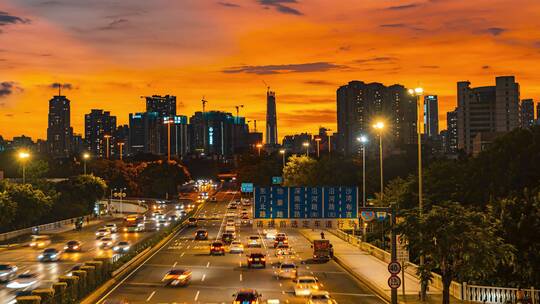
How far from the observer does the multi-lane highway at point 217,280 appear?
38281 mm

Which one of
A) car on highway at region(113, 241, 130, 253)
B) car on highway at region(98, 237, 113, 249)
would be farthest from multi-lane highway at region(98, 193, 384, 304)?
car on highway at region(98, 237, 113, 249)

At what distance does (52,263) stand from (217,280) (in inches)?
788

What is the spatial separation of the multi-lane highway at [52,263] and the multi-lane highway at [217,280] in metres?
5.59

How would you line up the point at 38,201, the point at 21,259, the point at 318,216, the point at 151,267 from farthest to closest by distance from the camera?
1. the point at 38,201
2. the point at 318,216
3. the point at 21,259
4. the point at 151,267

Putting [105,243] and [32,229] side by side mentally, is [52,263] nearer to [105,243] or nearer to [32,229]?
[105,243]

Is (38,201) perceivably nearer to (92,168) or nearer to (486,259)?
(486,259)

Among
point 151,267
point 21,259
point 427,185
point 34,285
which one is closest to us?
point 34,285

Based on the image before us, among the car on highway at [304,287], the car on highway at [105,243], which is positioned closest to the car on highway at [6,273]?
the car on highway at [304,287]

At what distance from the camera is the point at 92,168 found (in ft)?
602

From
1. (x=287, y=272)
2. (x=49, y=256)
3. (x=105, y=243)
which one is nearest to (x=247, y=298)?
(x=287, y=272)

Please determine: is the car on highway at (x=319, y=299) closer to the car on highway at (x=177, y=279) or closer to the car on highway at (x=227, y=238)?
the car on highway at (x=177, y=279)

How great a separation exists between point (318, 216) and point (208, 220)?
37.4m

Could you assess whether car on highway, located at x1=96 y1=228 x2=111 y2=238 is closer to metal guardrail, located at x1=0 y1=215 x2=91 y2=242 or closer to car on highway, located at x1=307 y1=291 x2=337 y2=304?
metal guardrail, located at x1=0 y1=215 x2=91 y2=242

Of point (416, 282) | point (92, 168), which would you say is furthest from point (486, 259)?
point (92, 168)
